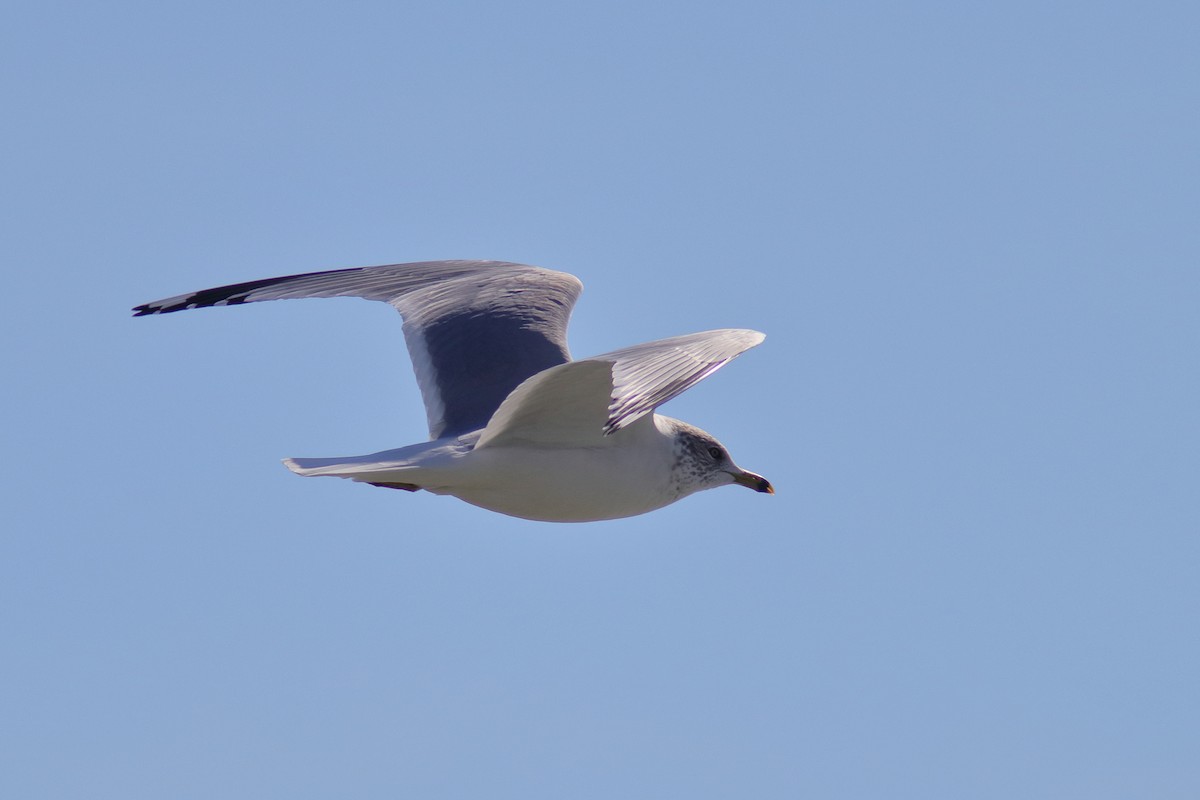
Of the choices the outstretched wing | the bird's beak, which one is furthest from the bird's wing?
the bird's beak

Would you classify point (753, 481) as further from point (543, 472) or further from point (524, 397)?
point (524, 397)

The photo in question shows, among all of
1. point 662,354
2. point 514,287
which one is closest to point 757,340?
point 662,354

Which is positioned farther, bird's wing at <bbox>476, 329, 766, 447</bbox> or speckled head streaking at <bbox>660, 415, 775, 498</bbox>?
speckled head streaking at <bbox>660, 415, 775, 498</bbox>

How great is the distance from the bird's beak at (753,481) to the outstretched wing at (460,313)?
1126mm

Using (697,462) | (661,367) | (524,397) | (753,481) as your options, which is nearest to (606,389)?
(524,397)

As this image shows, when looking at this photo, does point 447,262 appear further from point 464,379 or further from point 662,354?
point 662,354

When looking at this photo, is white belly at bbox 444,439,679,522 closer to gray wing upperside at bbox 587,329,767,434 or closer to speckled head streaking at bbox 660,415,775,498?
speckled head streaking at bbox 660,415,775,498

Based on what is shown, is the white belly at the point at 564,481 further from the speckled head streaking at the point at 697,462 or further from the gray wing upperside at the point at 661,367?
the gray wing upperside at the point at 661,367

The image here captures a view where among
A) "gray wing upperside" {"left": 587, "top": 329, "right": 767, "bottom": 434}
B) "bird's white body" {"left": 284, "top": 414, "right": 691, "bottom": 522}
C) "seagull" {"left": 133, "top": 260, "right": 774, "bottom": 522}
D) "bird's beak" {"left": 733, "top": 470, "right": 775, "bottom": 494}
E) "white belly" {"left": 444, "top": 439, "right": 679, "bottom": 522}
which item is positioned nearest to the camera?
"gray wing upperside" {"left": 587, "top": 329, "right": 767, "bottom": 434}

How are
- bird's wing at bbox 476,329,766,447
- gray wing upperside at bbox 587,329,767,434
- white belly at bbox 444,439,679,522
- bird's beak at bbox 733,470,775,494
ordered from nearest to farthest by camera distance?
gray wing upperside at bbox 587,329,767,434, bird's wing at bbox 476,329,766,447, white belly at bbox 444,439,679,522, bird's beak at bbox 733,470,775,494

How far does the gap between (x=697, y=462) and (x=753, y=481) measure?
653mm

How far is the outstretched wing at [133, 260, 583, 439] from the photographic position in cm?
824

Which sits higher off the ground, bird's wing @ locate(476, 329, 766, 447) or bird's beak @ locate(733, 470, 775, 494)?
bird's wing @ locate(476, 329, 766, 447)

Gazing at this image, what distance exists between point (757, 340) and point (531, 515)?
1.56 meters
